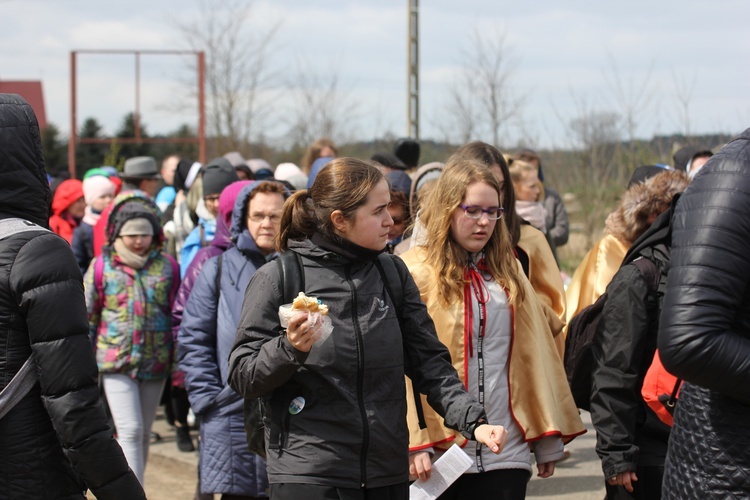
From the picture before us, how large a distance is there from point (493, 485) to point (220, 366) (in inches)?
69.5

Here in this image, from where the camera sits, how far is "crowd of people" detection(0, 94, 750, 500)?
8.60ft

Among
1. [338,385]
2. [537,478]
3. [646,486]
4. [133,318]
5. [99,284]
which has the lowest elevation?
[537,478]

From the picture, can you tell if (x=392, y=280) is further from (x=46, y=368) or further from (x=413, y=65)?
(x=413, y=65)

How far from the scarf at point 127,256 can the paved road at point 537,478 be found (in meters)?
1.76

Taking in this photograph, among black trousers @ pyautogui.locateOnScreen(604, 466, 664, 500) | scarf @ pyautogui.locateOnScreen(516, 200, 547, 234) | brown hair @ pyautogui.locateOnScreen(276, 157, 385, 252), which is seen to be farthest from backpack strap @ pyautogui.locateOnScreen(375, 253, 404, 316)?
scarf @ pyautogui.locateOnScreen(516, 200, 547, 234)

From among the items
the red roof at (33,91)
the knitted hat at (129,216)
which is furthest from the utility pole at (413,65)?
the red roof at (33,91)

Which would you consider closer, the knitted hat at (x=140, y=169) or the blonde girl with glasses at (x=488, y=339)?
the blonde girl with glasses at (x=488, y=339)

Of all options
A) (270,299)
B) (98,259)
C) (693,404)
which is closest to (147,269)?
(98,259)

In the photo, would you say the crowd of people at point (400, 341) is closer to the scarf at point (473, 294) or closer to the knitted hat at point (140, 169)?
the scarf at point (473, 294)

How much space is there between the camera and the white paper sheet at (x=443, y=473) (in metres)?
3.55

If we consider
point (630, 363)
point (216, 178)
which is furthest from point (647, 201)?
point (216, 178)

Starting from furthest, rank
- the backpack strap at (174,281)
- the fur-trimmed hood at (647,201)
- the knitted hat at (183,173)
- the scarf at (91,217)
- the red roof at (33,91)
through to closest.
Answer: the red roof at (33,91) < the knitted hat at (183,173) < the scarf at (91,217) < the backpack strap at (174,281) < the fur-trimmed hood at (647,201)

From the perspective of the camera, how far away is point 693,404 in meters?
2.71

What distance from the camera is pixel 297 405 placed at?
3.32m
